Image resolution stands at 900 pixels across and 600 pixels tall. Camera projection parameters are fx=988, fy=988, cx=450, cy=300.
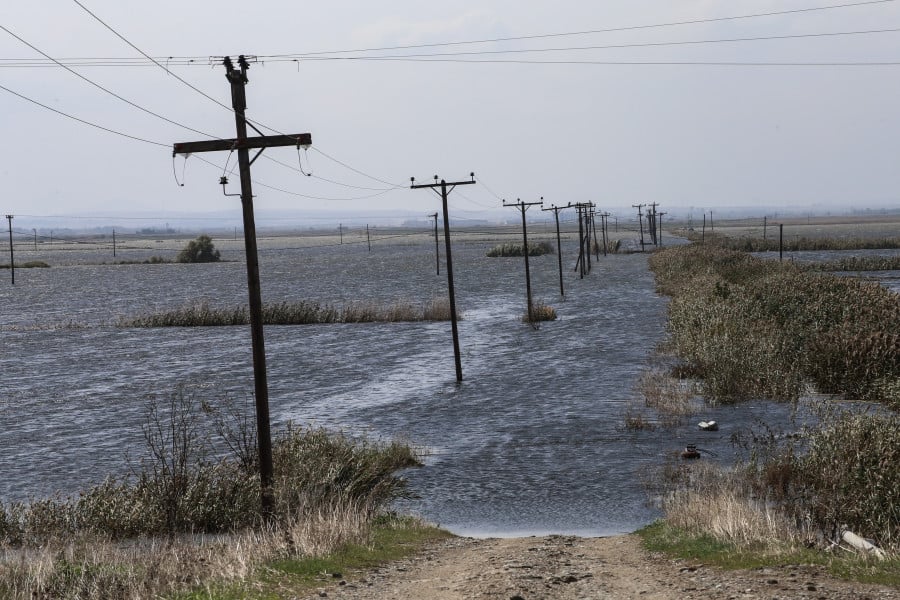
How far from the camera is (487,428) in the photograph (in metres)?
29.3

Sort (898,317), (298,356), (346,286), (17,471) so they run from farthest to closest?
1. (346,286)
2. (298,356)
3. (898,317)
4. (17,471)

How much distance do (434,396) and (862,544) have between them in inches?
893

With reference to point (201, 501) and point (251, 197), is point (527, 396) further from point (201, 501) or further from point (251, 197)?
point (251, 197)

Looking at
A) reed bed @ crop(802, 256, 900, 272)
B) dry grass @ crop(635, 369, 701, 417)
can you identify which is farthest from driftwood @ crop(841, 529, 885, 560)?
reed bed @ crop(802, 256, 900, 272)

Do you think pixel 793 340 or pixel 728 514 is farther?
pixel 793 340

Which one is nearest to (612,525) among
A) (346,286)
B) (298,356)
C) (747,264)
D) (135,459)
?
(135,459)

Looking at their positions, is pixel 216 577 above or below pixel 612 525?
above

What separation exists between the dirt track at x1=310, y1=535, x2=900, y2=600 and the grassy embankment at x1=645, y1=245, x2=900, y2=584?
0.63 m

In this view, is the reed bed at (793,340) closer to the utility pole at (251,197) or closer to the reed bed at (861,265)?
the utility pole at (251,197)

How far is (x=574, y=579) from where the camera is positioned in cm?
1288

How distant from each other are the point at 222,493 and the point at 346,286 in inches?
3336

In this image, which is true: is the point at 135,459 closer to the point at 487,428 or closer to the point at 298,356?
the point at 487,428

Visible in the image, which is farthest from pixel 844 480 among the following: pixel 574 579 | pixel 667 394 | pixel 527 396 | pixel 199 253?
pixel 199 253

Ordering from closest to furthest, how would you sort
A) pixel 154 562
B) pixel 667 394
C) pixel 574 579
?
pixel 574 579, pixel 154 562, pixel 667 394
